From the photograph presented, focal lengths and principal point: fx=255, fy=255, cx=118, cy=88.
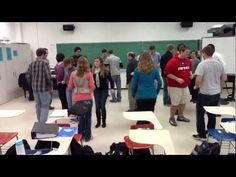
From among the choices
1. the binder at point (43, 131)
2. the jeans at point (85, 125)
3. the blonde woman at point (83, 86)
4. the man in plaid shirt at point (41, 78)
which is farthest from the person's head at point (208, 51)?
the man in plaid shirt at point (41, 78)

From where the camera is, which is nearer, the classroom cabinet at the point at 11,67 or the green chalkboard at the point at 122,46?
the classroom cabinet at the point at 11,67

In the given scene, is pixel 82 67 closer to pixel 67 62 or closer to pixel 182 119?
pixel 67 62

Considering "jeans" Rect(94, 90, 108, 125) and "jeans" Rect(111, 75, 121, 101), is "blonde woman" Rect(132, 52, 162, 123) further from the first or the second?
"jeans" Rect(111, 75, 121, 101)

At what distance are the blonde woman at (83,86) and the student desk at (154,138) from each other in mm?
1449

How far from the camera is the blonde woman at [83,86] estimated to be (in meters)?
3.49

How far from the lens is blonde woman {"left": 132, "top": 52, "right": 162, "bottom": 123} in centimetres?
338

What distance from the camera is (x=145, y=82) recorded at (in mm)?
3451

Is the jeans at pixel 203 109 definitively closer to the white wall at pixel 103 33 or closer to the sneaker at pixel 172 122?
the sneaker at pixel 172 122

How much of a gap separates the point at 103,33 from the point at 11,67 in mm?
2936
